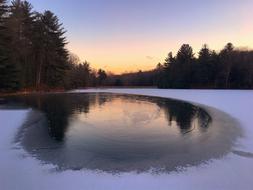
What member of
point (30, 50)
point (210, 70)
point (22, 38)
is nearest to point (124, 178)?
point (22, 38)

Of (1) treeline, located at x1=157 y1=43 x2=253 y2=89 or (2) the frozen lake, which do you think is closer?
(2) the frozen lake

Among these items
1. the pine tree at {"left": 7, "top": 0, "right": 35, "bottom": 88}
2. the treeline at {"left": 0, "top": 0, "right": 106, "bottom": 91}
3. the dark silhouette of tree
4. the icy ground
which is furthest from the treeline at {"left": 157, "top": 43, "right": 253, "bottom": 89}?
the icy ground

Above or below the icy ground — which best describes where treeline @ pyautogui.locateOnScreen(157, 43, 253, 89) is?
above

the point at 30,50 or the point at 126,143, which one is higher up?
the point at 30,50

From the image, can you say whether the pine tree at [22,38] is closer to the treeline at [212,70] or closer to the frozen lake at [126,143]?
the frozen lake at [126,143]

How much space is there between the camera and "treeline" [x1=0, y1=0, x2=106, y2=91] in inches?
1330

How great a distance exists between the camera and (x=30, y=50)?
1735 inches

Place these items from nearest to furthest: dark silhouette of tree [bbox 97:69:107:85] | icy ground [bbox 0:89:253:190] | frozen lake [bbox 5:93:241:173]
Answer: icy ground [bbox 0:89:253:190] < frozen lake [bbox 5:93:241:173] < dark silhouette of tree [bbox 97:69:107:85]

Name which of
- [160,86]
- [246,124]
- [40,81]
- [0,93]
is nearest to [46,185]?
[246,124]

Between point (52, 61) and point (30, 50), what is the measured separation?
448 centimetres

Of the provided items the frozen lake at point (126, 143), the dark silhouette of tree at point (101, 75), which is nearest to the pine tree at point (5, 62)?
the frozen lake at point (126, 143)

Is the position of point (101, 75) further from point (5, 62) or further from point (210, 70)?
point (5, 62)

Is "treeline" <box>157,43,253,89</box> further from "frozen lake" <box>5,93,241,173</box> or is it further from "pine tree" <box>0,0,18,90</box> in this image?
"frozen lake" <box>5,93,241,173</box>

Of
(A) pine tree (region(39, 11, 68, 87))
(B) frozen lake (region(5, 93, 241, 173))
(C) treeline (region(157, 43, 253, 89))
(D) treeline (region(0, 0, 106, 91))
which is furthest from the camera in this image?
(C) treeline (region(157, 43, 253, 89))
